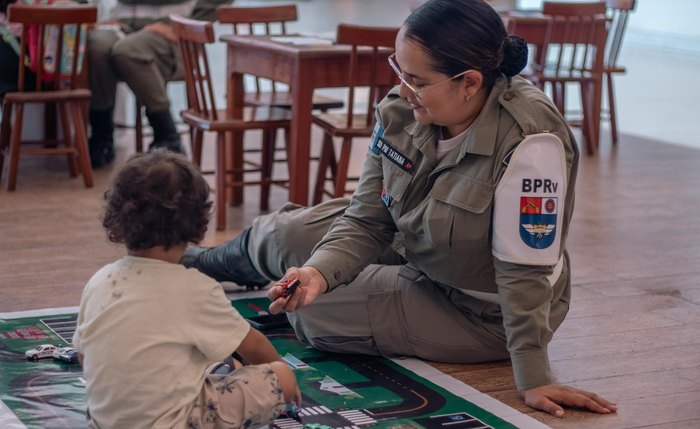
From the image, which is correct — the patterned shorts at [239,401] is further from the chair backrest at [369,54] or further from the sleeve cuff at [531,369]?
the chair backrest at [369,54]

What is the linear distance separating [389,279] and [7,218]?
2018 mm

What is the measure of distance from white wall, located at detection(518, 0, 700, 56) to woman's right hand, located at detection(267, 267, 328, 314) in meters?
10.5

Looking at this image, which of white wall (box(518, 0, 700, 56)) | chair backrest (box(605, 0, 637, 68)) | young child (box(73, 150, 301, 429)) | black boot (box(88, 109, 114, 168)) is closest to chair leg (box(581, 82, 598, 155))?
chair backrest (box(605, 0, 637, 68))

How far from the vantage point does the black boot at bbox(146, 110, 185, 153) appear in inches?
193

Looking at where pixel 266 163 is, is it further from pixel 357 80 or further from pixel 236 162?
pixel 357 80

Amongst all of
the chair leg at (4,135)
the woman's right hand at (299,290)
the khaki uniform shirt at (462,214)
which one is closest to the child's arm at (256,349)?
the woman's right hand at (299,290)

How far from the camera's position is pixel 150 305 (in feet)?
5.75

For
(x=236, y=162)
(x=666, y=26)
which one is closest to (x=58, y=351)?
(x=236, y=162)

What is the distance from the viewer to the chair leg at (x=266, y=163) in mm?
4270

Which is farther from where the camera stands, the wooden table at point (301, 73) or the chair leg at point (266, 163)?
the chair leg at point (266, 163)

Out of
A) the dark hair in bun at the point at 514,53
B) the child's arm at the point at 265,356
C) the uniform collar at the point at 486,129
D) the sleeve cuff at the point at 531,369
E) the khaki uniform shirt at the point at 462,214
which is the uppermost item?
the dark hair in bun at the point at 514,53

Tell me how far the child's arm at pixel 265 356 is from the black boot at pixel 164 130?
121 inches

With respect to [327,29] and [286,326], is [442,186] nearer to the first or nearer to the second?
[286,326]

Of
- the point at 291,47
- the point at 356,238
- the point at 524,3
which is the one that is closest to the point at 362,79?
the point at 291,47
